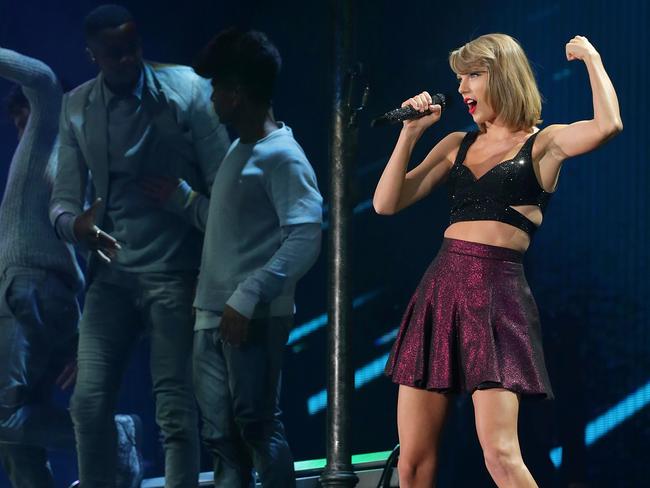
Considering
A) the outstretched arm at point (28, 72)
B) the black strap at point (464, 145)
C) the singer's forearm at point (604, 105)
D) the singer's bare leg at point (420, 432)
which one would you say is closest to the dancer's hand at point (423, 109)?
the black strap at point (464, 145)

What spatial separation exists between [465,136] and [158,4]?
1.33 m

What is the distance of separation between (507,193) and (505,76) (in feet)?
0.99

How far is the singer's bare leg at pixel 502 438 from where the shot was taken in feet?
8.56

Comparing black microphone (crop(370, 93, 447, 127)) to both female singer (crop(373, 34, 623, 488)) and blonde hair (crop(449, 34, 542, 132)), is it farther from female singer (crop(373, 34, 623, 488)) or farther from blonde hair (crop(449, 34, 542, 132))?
blonde hair (crop(449, 34, 542, 132))

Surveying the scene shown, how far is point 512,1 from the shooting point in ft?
14.6

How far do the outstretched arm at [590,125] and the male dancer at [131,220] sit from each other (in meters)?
1.35

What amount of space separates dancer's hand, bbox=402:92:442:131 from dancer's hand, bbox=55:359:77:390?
1459mm

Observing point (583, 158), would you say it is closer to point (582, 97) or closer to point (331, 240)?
point (582, 97)

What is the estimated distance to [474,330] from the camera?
8.82 ft

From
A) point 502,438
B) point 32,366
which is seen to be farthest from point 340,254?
point 502,438

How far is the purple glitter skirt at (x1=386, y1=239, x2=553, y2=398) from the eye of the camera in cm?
266

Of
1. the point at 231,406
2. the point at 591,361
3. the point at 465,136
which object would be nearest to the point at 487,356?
the point at 465,136

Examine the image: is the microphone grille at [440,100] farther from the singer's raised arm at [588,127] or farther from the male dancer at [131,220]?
the male dancer at [131,220]

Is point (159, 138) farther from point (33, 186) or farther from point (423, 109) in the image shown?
point (423, 109)
